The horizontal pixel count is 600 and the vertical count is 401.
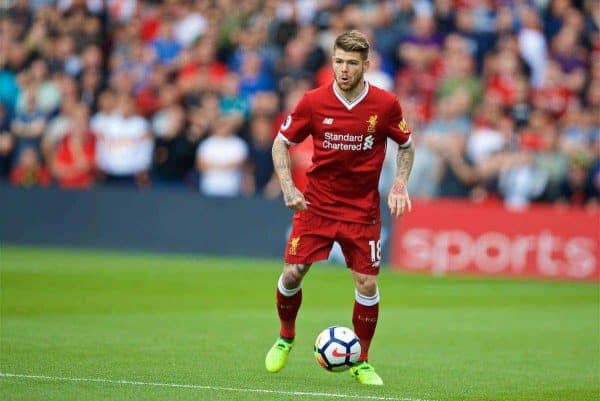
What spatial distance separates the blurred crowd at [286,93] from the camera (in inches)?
893

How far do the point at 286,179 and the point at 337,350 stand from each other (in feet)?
4.29

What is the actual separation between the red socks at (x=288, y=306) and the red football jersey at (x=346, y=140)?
0.70m

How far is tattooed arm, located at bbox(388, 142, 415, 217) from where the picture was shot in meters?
10.0

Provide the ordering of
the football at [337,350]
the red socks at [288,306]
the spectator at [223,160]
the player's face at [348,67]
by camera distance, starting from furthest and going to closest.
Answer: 1. the spectator at [223,160]
2. the red socks at [288,306]
3. the player's face at [348,67]
4. the football at [337,350]

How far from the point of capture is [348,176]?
1041cm

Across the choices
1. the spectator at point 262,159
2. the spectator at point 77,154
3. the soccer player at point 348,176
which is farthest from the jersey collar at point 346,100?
the spectator at point 77,154

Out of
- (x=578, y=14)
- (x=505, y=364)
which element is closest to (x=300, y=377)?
(x=505, y=364)

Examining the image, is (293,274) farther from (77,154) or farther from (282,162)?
(77,154)

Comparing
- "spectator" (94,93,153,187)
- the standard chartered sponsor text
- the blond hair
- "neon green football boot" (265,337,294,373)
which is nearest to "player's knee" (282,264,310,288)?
"neon green football boot" (265,337,294,373)

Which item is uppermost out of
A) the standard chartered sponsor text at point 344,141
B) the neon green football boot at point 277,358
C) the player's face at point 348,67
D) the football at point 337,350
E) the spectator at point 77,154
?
the player's face at point 348,67

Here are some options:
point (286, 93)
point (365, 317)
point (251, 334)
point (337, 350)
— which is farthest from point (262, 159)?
point (337, 350)

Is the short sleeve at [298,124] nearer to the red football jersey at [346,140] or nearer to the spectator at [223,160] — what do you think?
the red football jersey at [346,140]

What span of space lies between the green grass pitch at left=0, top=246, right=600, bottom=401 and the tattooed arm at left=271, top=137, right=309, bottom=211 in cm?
131

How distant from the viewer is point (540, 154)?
2225 centimetres
